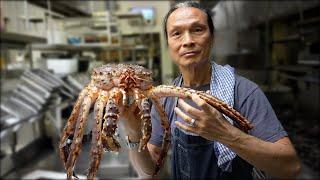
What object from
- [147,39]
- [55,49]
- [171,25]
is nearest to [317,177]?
A: [171,25]

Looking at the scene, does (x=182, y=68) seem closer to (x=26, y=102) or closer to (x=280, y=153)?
(x=280, y=153)

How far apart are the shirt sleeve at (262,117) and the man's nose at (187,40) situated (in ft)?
0.82

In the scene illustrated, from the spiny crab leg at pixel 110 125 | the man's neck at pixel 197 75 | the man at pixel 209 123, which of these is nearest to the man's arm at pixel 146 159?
the man at pixel 209 123

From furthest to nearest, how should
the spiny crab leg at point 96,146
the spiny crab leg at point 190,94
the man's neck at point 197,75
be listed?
the man's neck at point 197,75 < the spiny crab leg at point 190,94 < the spiny crab leg at point 96,146

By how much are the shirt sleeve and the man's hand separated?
0.18 meters

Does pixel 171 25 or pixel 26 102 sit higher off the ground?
pixel 171 25

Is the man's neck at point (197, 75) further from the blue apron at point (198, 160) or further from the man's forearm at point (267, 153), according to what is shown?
the man's forearm at point (267, 153)

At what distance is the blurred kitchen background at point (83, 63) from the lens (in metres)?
2.79

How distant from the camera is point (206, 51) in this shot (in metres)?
1.01

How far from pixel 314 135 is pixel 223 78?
8.90 ft

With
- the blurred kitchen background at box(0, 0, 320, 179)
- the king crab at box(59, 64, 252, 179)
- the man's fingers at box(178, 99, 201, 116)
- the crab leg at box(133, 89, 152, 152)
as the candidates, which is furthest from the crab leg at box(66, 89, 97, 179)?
the blurred kitchen background at box(0, 0, 320, 179)

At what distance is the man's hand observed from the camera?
82cm

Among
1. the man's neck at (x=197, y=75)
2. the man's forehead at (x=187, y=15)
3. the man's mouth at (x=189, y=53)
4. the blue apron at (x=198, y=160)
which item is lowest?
the blue apron at (x=198, y=160)

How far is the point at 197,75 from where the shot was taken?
1.12 m
